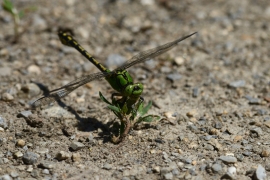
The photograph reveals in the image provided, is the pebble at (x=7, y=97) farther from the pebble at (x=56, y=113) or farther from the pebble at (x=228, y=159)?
the pebble at (x=228, y=159)

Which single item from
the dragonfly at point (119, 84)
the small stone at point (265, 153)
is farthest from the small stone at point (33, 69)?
the small stone at point (265, 153)

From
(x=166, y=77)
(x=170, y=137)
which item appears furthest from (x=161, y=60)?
(x=170, y=137)

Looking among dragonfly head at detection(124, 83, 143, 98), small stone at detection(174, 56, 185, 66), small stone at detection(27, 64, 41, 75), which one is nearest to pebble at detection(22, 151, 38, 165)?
dragonfly head at detection(124, 83, 143, 98)

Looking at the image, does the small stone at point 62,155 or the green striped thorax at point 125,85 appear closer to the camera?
the small stone at point 62,155

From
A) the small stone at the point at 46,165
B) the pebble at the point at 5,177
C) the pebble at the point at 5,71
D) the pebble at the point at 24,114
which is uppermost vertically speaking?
the pebble at the point at 5,71

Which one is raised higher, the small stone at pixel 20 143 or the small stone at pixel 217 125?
the small stone at pixel 217 125

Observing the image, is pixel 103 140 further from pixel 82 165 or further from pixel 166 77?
pixel 166 77
